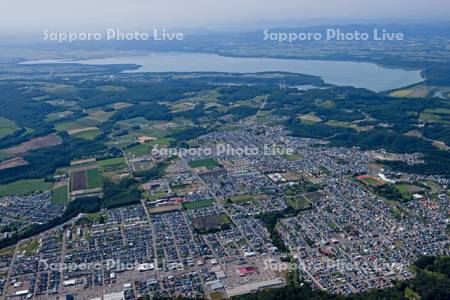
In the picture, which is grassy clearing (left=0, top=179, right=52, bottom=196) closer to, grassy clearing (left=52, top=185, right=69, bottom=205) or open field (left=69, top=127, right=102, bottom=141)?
grassy clearing (left=52, top=185, right=69, bottom=205)

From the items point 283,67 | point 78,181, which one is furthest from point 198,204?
point 283,67

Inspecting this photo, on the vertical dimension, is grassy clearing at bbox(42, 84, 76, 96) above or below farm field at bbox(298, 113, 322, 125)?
above

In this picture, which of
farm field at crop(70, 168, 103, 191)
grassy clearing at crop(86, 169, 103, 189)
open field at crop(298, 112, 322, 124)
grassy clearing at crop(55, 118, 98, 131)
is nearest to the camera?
farm field at crop(70, 168, 103, 191)

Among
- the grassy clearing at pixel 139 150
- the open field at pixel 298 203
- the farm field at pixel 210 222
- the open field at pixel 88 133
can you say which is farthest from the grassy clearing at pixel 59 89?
the open field at pixel 298 203

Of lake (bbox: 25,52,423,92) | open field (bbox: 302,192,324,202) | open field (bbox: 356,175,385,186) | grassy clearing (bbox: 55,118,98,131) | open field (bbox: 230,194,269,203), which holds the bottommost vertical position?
open field (bbox: 230,194,269,203)

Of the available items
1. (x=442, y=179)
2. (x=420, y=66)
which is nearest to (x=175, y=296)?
(x=442, y=179)

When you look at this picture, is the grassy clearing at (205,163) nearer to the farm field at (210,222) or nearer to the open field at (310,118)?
Result: the farm field at (210,222)

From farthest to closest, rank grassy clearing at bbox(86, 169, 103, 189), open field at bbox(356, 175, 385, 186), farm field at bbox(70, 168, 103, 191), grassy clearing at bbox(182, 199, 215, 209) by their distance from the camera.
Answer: grassy clearing at bbox(86, 169, 103, 189)
farm field at bbox(70, 168, 103, 191)
open field at bbox(356, 175, 385, 186)
grassy clearing at bbox(182, 199, 215, 209)

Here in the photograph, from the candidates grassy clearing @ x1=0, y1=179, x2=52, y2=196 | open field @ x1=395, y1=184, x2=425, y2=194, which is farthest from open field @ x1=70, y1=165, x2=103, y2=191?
open field @ x1=395, y1=184, x2=425, y2=194
